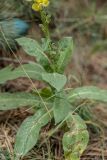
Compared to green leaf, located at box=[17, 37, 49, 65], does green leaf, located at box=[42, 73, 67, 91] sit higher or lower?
lower

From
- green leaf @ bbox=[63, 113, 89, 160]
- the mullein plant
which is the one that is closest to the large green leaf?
the mullein plant

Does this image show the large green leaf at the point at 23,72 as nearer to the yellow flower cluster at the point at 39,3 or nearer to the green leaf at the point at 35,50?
the green leaf at the point at 35,50

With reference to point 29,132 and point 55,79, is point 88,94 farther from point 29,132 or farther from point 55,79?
point 29,132

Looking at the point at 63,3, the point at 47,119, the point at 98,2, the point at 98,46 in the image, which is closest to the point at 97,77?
the point at 98,46

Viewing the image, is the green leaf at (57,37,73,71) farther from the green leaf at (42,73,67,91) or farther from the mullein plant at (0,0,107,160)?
the green leaf at (42,73,67,91)

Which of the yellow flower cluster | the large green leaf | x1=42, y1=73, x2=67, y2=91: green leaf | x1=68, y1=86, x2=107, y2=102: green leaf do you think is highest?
the yellow flower cluster

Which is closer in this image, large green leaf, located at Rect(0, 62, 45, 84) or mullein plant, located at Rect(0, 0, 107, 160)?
mullein plant, located at Rect(0, 0, 107, 160)

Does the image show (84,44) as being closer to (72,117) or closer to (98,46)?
(98,46)
